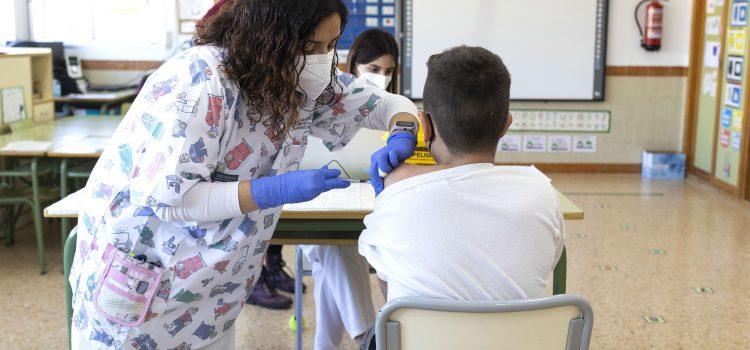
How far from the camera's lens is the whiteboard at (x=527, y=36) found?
611cm

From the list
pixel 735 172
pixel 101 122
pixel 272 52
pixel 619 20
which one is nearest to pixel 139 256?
pixel 272 52

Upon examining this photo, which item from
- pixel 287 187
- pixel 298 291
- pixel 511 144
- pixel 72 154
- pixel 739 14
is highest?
pixel 739 14

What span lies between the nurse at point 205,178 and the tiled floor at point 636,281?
1450mm

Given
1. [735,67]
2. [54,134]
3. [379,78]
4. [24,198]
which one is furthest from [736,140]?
[24,198]

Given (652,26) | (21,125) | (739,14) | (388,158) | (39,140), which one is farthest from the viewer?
(652,26)

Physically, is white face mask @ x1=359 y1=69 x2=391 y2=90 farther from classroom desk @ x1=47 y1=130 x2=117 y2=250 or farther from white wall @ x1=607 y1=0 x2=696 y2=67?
white wall @ x1=607 y1=0 x2=696 y2=67

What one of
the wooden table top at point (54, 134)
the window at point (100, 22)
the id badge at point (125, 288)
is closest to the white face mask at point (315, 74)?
the id badge at point (125, 288)

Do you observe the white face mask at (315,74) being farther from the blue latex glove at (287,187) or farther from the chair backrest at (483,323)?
the chair backrest at (483,323)

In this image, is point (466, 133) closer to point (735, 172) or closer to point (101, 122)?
point (101, 122)

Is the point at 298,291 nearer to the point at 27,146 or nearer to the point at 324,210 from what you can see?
the point at 324,210

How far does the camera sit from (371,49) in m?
3.26

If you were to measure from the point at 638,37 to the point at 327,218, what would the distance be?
14.8 feet

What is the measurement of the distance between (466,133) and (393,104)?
16.7 inches

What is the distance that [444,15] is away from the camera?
6148 mm
